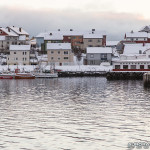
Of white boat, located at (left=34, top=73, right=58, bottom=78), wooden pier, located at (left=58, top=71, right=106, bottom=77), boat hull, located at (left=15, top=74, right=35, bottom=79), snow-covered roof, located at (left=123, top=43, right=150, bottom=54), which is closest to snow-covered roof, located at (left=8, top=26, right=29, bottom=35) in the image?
wooden pier, located at (left=58, top=71, right=106, bottom=77)

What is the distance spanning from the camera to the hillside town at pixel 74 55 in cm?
11776

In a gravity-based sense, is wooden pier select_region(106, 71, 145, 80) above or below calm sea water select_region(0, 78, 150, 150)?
above

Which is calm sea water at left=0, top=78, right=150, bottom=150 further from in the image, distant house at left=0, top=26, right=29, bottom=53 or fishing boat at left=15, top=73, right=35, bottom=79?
distant house at left=0, top=26, right=29, bottom=53

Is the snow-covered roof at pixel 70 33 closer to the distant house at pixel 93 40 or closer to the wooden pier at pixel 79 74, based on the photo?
the distant house at pixel 93 40

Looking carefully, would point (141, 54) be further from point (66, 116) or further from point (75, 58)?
point (66, 116)

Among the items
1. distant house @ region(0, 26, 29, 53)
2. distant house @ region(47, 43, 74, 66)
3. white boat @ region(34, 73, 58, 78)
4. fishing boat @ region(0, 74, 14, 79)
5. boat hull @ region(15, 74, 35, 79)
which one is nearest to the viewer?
boat hull @ region(15, 74, 35, 79)

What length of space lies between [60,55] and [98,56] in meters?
11.2

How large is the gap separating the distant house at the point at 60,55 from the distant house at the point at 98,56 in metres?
5.10

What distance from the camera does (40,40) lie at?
187250mm

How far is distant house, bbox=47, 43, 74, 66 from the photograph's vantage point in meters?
139

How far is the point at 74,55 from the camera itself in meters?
149

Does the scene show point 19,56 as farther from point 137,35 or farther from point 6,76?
point 137,35

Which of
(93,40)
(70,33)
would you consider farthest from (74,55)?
(70,33)

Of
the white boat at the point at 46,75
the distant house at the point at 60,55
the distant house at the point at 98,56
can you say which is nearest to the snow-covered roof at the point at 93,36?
the distant house at the point at 60,55
